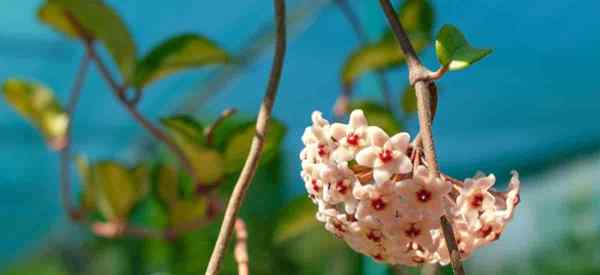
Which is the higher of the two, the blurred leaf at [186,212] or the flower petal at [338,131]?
the blurred leaf at [186,212]

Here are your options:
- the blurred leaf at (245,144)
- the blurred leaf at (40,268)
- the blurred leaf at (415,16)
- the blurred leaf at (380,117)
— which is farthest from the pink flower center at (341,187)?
the blurred leaf at (40,268)

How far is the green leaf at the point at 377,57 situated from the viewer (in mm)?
1083

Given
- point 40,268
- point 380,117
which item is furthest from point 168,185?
point 40,268

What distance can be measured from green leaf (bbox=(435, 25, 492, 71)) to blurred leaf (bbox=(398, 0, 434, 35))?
1.76 feet

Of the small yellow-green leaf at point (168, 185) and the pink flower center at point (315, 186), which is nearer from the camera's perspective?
the pink flower center at point (315, 186)

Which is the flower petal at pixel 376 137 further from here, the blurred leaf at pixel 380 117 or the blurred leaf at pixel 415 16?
the blurred leaf at pixel 415 16

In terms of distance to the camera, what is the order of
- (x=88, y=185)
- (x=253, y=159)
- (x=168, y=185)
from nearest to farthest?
(x=253, y=159) → (x=168, y=185) → (x=88, y=185)

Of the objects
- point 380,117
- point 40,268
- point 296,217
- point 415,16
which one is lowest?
point 296,217

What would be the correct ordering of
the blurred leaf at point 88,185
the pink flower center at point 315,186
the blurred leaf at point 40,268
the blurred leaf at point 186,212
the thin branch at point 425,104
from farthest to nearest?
the blurred leaf at point 40,268 → the blurred leaf at point 88,185 → the blurred leaf at point 186,212 → the pink flower center at point 315,186 → the thin branch at point 425,104

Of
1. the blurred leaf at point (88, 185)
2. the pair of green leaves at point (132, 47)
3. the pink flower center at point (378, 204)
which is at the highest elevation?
the pair of green leaves at point (132, 47)

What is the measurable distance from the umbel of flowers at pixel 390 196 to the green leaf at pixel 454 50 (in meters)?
0.05

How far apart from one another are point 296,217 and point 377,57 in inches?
8.2

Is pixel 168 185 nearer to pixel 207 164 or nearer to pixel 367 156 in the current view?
pixel 207 164

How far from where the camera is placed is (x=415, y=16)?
1.10 metres
